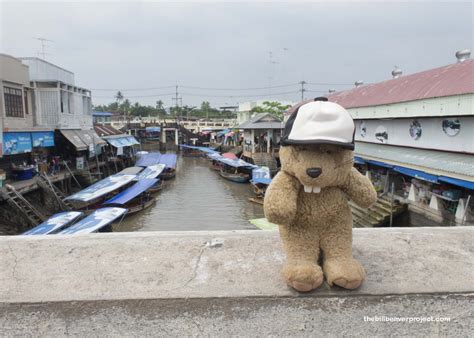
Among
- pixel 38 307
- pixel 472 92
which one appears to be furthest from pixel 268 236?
pixel 472 92

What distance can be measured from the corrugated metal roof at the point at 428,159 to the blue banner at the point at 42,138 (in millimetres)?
14209

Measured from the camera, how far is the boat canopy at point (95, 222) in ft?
31.9

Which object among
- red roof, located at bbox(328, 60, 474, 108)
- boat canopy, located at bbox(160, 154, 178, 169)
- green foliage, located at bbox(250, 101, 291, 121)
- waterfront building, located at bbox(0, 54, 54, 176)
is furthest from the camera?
green foliage, located at bbox(250, 101, 291, 121)

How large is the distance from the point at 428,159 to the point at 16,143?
14.9m

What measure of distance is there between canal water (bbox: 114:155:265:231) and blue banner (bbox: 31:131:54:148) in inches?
218

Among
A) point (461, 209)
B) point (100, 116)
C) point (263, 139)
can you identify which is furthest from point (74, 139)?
point (100, 116)

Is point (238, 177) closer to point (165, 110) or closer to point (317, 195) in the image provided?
point (317, 195)

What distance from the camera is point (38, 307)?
5.82ft

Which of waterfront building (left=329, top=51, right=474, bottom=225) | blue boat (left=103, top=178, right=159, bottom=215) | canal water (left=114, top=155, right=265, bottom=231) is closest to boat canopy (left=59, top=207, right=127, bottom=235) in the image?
canal water (left=114, top=155, right=265, bottom=231)

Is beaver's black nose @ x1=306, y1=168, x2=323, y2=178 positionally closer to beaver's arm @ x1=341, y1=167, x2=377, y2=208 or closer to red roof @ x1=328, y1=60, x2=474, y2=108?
beaver's arm @ x1=341, y1=167, x2=377, y2=208

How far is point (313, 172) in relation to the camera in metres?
1.81

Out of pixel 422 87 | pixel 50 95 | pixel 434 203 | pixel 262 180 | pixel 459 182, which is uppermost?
pixel 50 95

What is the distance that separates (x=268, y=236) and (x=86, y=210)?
12965mm

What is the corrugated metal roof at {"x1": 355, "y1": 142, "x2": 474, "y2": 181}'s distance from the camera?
27.0ft
